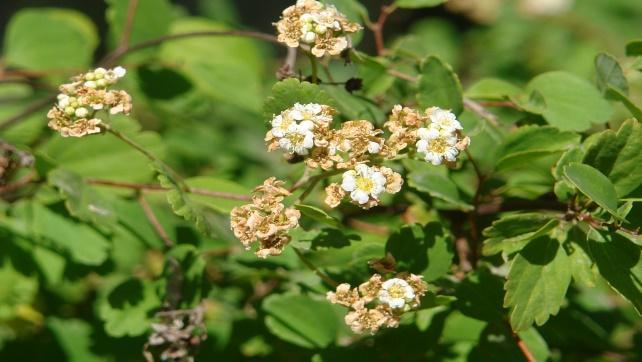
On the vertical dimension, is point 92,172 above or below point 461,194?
below

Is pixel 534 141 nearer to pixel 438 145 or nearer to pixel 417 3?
pixel 438 145

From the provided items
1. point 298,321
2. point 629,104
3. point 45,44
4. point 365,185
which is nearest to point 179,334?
point 298,321

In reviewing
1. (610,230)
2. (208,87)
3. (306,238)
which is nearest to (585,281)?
(610,230)

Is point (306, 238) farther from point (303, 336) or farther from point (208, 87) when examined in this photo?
point (208, 87)

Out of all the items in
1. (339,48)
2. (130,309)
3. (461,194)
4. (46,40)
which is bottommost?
(130,309)

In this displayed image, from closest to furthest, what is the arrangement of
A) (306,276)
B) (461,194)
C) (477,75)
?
(461,194) < (306,276) < (477,75)

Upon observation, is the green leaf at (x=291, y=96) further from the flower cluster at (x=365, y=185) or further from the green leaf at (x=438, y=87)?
the green leaf at (x=438, y=87)

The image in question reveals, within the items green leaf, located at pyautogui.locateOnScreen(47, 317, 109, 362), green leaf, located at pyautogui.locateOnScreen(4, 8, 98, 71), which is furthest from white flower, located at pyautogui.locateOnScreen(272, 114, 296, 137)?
green leaf, located at pyautogui.locateOnScreen(4, 8, 98, 71)
